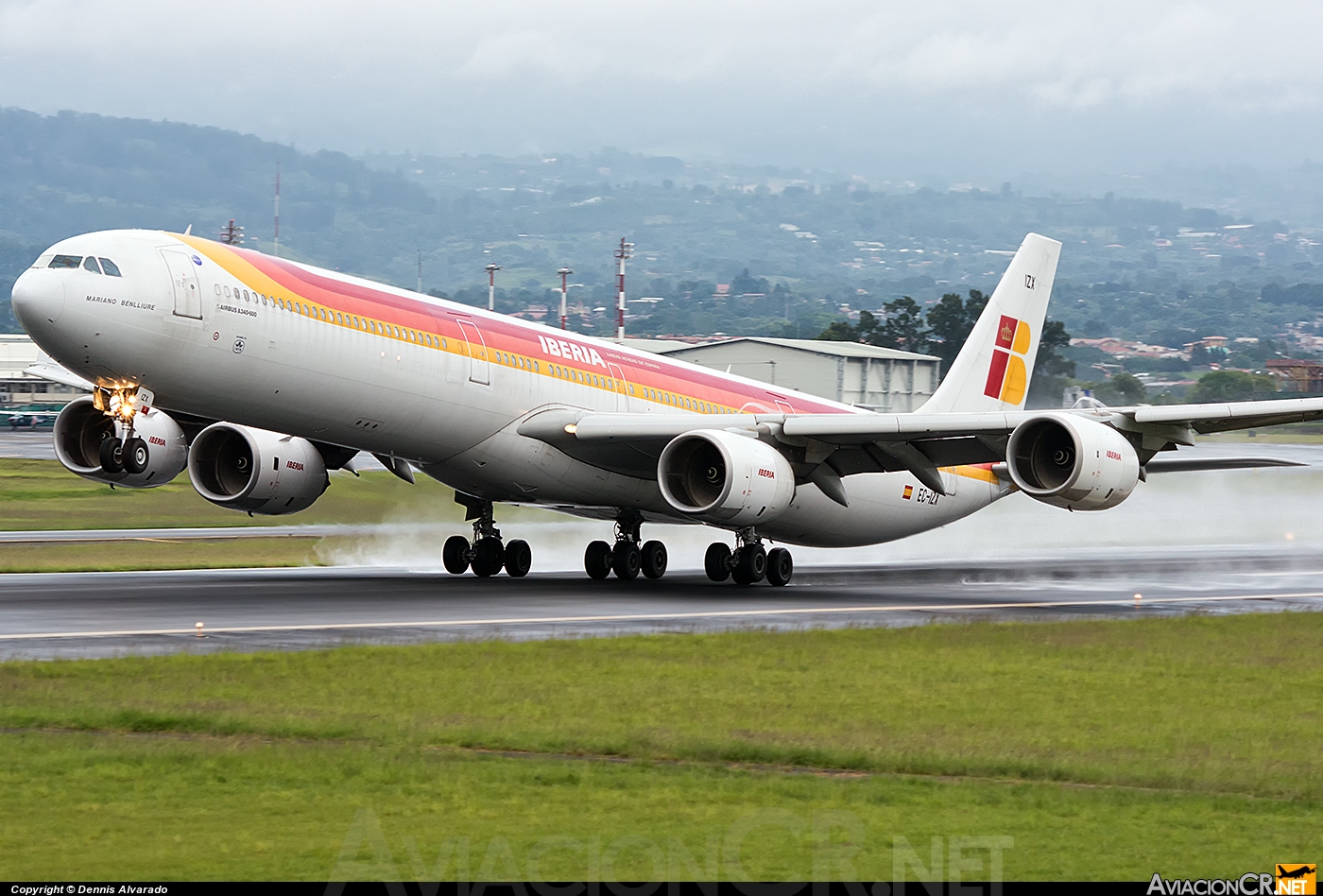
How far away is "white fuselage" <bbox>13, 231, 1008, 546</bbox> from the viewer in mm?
24172

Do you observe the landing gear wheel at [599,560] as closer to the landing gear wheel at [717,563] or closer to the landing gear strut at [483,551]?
the landing gear strut at [483,551]

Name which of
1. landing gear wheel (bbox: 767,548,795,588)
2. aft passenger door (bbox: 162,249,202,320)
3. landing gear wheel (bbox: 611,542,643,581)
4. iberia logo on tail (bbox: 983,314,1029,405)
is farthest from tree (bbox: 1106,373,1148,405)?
aft passenger door (bbox: 162,249,202,320)

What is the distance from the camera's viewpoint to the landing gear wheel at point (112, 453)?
2453cm

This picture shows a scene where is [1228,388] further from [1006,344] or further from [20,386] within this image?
[20,386]

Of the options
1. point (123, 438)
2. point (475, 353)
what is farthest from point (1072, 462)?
point (123, 438)

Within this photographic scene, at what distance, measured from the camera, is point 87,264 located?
78.6 feet

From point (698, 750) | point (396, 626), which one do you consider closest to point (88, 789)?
point (698, 750)

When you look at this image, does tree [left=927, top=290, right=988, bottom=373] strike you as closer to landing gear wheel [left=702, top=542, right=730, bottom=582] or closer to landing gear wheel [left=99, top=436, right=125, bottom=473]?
landing gear wheel [left=702, top=542, right=730, bottom=582]

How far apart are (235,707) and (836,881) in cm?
783

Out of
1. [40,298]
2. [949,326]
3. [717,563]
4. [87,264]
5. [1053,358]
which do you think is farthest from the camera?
[949,326]

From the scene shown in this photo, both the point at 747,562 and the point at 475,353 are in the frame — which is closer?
the point at 475,353

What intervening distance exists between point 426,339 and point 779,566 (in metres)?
9.28

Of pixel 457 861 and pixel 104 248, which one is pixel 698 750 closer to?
pixel 457 861

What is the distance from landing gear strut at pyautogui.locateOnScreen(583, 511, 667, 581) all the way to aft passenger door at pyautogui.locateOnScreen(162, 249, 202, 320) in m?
11.0
